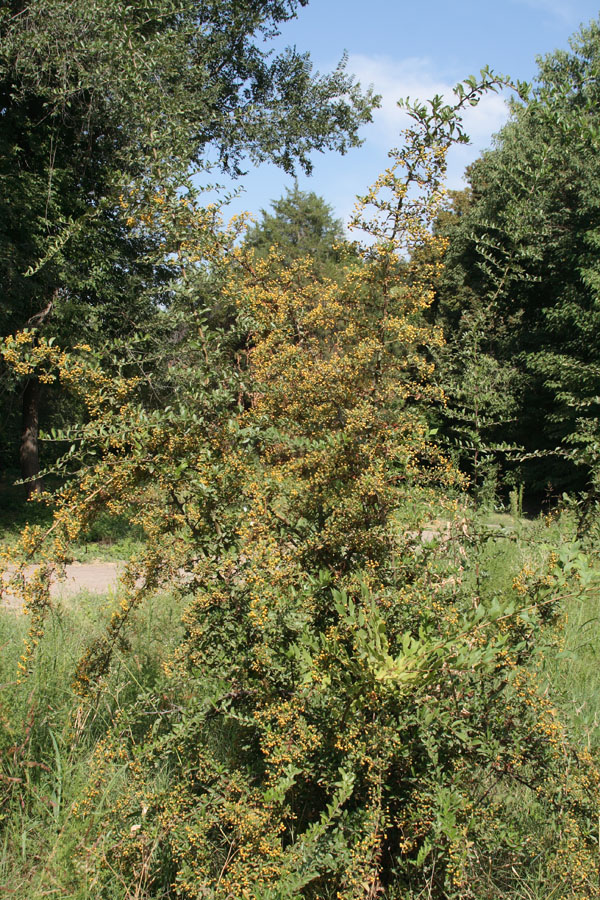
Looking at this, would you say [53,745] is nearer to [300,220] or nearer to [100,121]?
[100,121]

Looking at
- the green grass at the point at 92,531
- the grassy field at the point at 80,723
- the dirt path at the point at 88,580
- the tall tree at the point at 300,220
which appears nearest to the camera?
the grassy field at the point at 80,723

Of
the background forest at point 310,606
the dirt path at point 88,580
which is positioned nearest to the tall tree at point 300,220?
the dirt path at point 88,580

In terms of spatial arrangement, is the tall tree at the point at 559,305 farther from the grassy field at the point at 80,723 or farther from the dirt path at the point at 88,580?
the grassy field at the point at 80,723

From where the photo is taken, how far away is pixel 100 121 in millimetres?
8375

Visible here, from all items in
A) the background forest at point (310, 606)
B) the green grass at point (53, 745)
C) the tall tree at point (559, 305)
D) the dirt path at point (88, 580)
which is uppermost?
the tall tree at point (559, 305)

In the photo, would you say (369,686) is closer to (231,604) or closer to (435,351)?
(231,604)

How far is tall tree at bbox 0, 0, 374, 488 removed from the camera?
683 centimetres

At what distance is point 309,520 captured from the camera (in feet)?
7.91

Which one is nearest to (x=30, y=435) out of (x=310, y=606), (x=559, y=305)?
(x=310, y=606)

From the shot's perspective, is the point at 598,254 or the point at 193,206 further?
the point at 598,254

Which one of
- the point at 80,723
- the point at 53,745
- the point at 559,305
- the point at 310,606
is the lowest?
the point at 53,745

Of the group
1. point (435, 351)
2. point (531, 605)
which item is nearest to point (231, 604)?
point (531, 605)

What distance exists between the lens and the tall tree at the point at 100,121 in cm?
683

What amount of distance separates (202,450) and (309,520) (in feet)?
1.55
